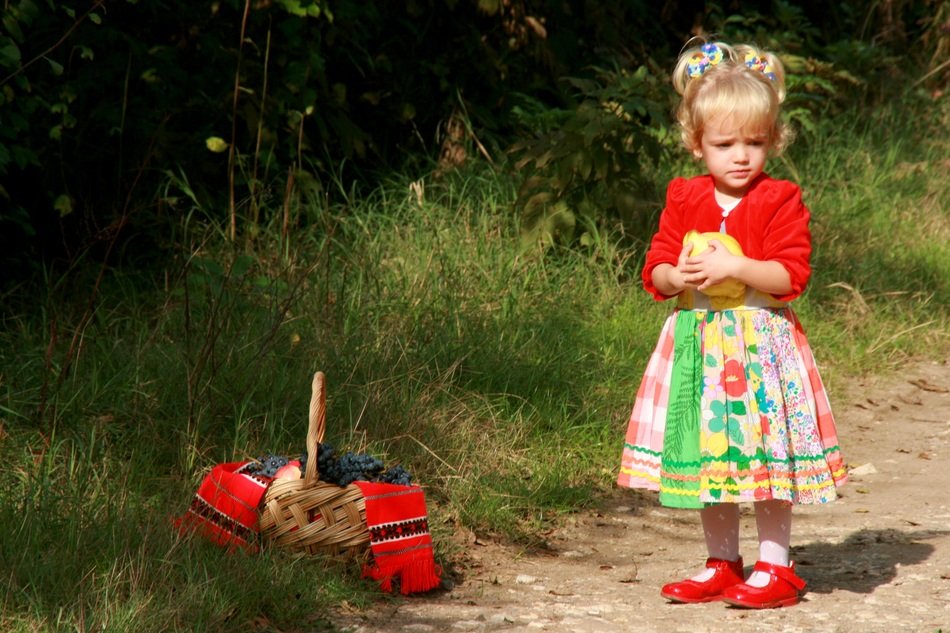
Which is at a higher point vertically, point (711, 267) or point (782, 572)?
point (711, 267)

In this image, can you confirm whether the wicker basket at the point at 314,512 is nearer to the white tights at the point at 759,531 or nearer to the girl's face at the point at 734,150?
the white tights at the point at 759,531

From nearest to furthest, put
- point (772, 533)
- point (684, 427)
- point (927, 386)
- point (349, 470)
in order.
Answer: point (684, 427) → point (772, 533) → point (349, 470) → point (927, 386)

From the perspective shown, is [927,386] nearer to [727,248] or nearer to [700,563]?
[700,563]

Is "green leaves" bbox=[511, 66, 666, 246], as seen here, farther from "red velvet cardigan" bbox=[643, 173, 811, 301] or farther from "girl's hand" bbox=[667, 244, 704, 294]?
"girl's hand" bbox=[667, 244, 704, 294]

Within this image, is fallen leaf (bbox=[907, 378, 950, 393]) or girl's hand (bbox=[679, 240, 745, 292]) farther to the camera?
fallen leaf (bbox=[907, 378, 950, 393])

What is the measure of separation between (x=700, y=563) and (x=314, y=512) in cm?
136

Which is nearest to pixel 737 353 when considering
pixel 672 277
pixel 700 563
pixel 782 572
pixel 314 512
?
pixel 672 277

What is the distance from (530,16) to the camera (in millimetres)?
7852

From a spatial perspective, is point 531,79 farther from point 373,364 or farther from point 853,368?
point 373,364

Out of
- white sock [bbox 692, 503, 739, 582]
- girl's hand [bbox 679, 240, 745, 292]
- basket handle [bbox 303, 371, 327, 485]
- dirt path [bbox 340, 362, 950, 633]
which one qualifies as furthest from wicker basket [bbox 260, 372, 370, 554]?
girl's hand [bbox 679, 240, 745, 292]

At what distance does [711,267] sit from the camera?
3609 millimetres

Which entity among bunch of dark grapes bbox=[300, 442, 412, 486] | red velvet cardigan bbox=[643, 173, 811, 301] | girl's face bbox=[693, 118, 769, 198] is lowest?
bunch of dark grapes bbox=[300, 442, 412, 486]

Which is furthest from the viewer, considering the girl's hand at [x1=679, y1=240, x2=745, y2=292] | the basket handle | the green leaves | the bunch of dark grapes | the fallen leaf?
the fallen leaf

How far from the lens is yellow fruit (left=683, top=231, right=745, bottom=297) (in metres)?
3.69
